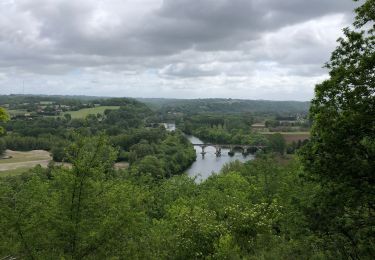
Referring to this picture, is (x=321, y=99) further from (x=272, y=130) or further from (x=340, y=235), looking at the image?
(x=272, y=130)

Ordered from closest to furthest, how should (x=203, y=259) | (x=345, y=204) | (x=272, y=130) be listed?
(x=345, y=204)
(x=203, y=259)
(x=272, y=130)

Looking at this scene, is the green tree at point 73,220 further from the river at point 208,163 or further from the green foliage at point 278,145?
the green foliage at point 278,145

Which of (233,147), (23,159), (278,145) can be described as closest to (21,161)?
(23,159)

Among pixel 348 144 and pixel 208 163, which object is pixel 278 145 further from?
pixel 348 144

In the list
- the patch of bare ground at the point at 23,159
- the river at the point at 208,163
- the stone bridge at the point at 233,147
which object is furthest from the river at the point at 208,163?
the patch of bare ground at the point at 23,159

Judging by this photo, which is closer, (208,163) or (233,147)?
(208,163)

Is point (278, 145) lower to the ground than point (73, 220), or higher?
lower

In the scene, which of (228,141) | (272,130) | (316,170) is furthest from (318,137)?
(272,130)

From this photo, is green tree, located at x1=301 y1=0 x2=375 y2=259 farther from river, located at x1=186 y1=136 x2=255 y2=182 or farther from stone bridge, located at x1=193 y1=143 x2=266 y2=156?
stone bridge, located at x1=193 y1=143 x2=266 y2=156
